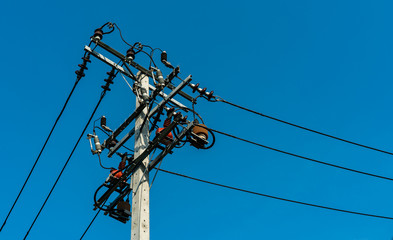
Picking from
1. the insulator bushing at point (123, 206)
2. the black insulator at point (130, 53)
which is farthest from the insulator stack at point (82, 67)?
the insulator bushing at point (123, 206)

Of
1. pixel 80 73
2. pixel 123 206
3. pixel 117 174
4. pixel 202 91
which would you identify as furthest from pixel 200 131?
pixel 80 73

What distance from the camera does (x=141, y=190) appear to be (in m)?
7.75

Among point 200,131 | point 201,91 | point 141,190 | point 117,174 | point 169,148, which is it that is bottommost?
point 141,190

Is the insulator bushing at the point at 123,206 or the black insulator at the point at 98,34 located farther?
the black insulator at the point at 98,34

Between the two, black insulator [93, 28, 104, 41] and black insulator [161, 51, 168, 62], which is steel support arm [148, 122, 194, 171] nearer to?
black insulator [161, 51, 168, 62]

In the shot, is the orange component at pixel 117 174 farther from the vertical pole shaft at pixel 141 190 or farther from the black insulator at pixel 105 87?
the black insulator at pixel 105 87

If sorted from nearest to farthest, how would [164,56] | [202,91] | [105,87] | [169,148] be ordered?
[169,148] → [164,56] → [202,91] → [105,87]

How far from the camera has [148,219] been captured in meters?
7.37

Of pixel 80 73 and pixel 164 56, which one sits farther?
pixel 80 73

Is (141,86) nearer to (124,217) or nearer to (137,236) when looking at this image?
(124,217)

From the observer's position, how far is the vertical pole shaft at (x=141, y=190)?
23.7 feet

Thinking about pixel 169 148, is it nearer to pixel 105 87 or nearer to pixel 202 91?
pixel 202 91

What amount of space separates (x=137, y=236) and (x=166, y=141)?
188 centimetres

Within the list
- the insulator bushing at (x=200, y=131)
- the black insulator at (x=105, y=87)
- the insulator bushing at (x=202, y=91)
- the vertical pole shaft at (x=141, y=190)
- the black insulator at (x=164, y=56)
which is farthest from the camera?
the black insulator at (x=105, y=87)
